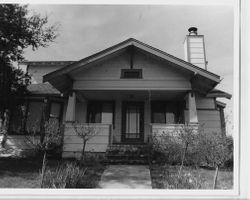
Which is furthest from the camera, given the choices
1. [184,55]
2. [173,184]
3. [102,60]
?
[184,55]

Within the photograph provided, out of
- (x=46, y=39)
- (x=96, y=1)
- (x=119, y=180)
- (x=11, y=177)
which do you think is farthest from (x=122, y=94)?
(x=96, y=1)

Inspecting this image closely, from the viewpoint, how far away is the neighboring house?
867 centimetres

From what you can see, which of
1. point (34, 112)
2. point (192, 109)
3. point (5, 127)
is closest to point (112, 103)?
point (34, 112)

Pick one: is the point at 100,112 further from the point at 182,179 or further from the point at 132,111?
the point at 182,179

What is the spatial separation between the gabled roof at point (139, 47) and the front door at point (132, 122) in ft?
8.07

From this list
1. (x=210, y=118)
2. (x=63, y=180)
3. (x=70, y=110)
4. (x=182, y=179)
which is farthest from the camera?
(x=210, y=118)

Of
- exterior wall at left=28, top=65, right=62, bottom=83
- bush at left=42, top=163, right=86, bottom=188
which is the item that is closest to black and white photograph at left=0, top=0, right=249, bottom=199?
bush at left=42, top=163, right=86, bottom=188

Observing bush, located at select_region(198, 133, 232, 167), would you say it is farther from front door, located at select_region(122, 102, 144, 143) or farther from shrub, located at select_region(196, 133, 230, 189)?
front door, located at select_region(122, 102, 144, 143)

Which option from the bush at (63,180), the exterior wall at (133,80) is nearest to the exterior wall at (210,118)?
the exterior wall at (133,80)

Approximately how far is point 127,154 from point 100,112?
110 inches

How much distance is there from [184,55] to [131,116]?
3.86 m

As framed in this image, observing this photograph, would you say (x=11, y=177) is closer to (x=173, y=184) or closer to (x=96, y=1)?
(x=173, y=184)

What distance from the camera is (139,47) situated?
8727mm
